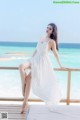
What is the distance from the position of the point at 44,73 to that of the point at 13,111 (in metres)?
0.60

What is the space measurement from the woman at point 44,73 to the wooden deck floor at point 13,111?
0.32 ft

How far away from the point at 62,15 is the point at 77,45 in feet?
13.2

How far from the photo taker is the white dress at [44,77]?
402 centimetres

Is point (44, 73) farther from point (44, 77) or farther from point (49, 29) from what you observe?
point (49, 29)

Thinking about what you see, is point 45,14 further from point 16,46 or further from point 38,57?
point 38,57

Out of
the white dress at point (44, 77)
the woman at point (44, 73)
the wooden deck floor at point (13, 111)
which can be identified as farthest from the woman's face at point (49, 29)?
the wooden deck floor at point (13, 111)

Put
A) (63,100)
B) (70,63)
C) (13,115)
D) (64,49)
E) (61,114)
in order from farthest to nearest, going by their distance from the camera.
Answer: (64,49)
(70,63)
(63,100)
(13,115)
(61,114)

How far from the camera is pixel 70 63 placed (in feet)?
60.5

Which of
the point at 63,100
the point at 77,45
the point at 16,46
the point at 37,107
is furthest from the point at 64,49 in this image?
the point at 37,107

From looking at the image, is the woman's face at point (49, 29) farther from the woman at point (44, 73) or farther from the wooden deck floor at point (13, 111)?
the wooden deck floor at point (13, 111)

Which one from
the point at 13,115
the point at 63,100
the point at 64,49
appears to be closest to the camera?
the point at 13,115

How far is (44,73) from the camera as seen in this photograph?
4.06 metres

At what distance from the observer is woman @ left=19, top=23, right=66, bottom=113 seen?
4.02m

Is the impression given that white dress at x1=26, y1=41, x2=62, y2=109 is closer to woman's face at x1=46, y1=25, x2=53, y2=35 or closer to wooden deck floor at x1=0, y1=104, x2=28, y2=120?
woman's face at x1=46, y1=25, x2=53, y2=35
